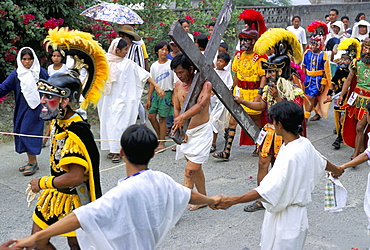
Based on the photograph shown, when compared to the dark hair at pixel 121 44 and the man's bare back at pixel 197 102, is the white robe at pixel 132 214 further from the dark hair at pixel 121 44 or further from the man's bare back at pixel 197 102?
the dark hair at pixel 121 44

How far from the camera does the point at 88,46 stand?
3.89 m

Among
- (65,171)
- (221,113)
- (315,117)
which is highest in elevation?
(65,171)

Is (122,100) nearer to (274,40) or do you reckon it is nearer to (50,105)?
(274,40)

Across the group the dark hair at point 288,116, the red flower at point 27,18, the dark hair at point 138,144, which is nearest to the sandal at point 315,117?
the red flower at point 27,18

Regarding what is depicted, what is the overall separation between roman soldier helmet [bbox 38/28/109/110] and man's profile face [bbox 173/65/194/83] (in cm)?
97

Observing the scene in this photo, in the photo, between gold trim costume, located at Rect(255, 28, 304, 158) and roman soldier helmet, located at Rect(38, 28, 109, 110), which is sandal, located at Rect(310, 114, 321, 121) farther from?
roman soldier helmet, located at Rect(38, 28, 109, 110)

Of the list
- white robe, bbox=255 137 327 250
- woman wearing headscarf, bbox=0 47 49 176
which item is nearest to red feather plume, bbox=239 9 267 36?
woman wearing headscarf, bbox=0 47 49 176

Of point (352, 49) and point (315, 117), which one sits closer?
point (352, 49)

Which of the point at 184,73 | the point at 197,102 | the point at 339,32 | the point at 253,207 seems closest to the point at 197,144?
the point at 197,102

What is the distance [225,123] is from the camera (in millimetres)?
7734

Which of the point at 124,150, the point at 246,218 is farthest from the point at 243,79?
the point at 124,150

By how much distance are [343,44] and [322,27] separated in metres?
1.93

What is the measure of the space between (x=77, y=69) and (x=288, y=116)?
67.1 inches

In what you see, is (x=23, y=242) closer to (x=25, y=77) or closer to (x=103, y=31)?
(x=25, y=77)
